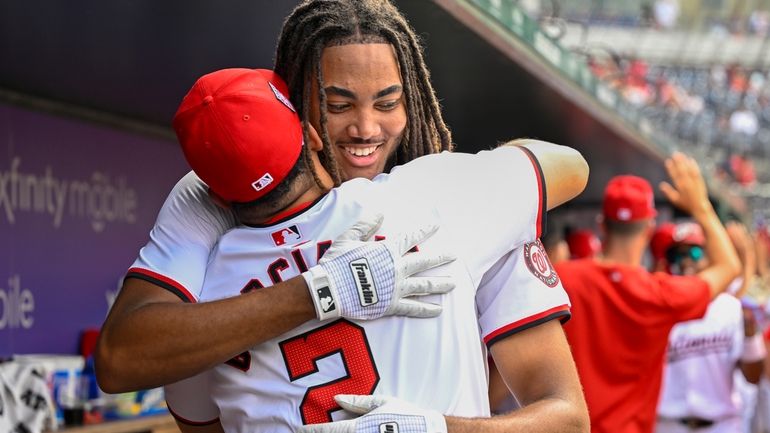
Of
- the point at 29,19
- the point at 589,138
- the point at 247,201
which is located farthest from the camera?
the point at 589,138

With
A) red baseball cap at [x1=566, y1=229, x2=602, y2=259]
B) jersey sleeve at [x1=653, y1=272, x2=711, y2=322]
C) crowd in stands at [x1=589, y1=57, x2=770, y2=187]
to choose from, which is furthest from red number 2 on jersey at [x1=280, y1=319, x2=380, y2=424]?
crowd in stands at [x1=589, y1=57, x2=770, y2=187]

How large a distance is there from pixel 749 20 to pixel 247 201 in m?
29.2

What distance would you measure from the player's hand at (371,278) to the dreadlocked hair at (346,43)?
36 cm

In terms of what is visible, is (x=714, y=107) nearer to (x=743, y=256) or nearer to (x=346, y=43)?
(x=743, y=256)

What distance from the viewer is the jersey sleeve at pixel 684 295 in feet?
15.7

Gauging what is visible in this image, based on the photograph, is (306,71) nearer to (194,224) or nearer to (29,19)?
(194,224)

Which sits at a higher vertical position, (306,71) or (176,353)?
(306,71)

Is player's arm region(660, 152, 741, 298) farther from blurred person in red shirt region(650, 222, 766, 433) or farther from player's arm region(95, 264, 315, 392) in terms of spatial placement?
player's arm region(95, 264, 315, 392)

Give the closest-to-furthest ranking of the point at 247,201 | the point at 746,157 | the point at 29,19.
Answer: the point at 247,201 → the point at 29,19 → the point at 746,157

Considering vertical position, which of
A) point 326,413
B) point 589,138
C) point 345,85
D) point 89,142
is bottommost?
point 589,138

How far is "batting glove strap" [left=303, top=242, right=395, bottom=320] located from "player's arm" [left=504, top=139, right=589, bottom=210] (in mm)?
361

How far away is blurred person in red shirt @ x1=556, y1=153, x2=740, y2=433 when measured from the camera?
478 cm

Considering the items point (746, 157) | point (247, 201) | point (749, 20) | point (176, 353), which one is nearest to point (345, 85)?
point (247, 201)

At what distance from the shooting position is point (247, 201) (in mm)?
1939
